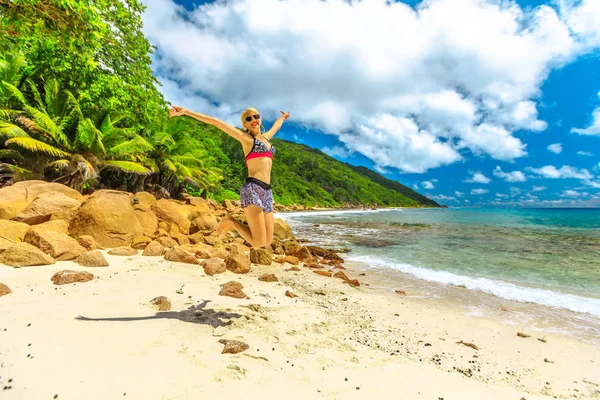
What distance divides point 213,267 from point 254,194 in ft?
8.77

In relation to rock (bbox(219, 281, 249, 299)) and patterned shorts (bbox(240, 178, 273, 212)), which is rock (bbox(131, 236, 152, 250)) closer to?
rock (bbox(219, 281, 249, 299))

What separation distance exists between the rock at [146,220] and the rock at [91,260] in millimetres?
3050

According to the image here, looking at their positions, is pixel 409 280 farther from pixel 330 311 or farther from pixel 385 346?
pixel 385 346

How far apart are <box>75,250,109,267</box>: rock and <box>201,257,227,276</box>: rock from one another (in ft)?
5.99

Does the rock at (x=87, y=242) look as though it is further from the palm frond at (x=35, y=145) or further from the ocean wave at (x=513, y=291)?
the ocean wave at (x=513, y=291)

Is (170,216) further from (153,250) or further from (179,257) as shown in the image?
(179,257)

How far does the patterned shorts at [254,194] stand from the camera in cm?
434

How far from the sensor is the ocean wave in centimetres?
626

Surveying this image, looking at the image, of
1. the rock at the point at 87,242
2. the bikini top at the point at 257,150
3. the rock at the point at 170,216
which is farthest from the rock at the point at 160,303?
the rock at the point at 170,216

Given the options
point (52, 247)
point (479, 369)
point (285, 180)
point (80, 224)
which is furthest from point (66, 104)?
point (285, 180)

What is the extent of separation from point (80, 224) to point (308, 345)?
21.8 feet

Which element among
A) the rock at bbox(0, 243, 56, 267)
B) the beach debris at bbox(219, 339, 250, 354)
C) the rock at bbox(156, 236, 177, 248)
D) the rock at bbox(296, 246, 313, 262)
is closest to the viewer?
the beach debris at bbox(219, 339, 250, 354)

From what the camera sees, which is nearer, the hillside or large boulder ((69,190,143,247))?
Answer: large boulder ((69,190,143,247))

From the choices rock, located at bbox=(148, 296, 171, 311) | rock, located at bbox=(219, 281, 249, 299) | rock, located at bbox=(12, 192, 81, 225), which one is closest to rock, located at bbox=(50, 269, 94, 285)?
rock, located at bbox=(148, 296, 171, 311)
